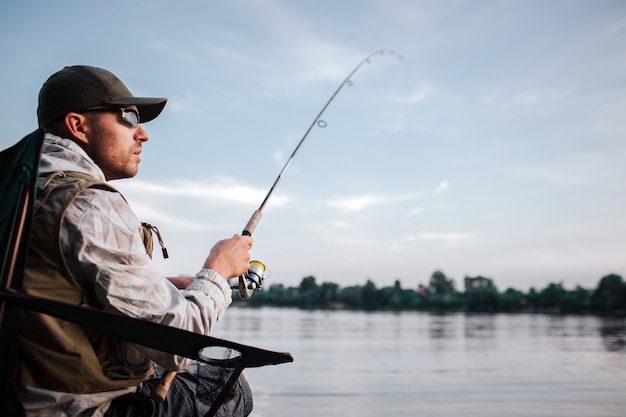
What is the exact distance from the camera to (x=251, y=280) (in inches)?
103

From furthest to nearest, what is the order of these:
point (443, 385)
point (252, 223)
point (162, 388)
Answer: point (443, 385), point (252, 223), point (162, 388)

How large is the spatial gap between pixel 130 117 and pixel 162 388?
0.91 meters

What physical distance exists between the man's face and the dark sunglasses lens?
14 mm

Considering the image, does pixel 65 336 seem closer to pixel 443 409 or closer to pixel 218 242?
pixel 218 242

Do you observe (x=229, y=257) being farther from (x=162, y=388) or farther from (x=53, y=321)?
(x=53, y=321)

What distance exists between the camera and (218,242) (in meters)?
2.07

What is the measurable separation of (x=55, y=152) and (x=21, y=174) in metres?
0.37

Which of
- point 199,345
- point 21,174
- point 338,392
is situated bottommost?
point 338,392

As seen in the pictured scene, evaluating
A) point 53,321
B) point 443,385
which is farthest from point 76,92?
point 443,385

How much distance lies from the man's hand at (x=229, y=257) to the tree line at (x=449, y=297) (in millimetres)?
92056

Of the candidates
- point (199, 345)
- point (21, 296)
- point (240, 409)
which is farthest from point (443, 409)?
point (21, 296)

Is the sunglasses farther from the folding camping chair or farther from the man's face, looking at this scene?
the folding camping chair

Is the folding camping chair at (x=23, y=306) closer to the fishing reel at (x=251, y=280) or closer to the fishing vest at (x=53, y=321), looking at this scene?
the fishing vest at (x=53, y=321)

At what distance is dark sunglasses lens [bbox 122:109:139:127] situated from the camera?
2.08 meters
